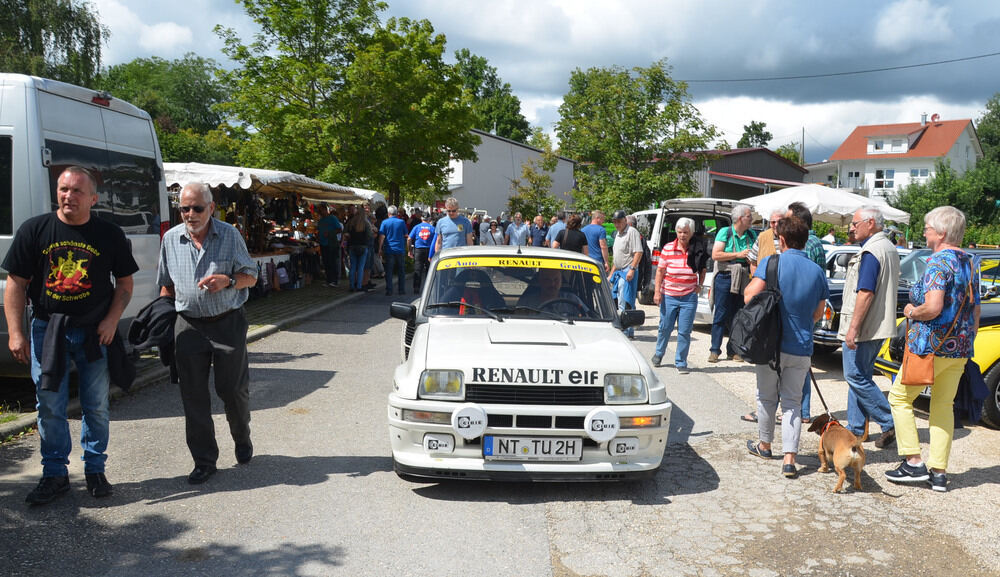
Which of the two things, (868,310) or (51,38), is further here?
(51,38)

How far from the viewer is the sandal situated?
5.39 m

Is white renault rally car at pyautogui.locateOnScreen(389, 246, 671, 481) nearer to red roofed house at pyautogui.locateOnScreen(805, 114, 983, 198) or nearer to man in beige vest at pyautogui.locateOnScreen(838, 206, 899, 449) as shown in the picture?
man in beige vest at pyautogui.locateOnScreen(838, 206, 899, 449)

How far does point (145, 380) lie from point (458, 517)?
4.62 metres

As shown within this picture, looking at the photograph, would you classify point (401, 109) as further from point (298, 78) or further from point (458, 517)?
point (458, 517)

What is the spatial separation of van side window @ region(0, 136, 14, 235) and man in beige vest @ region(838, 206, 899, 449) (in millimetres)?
6606

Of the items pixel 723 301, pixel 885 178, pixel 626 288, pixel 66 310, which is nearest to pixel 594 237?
pixel 626 288

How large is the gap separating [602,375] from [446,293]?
161 centimetres

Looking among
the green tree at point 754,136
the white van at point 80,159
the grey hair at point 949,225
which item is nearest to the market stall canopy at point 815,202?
the grey hair at point 949,225

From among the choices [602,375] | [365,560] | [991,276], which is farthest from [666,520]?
[991,276]

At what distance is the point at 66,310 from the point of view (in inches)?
164

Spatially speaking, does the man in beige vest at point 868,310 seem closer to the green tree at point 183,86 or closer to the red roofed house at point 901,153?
the red roofed house at point 901,153

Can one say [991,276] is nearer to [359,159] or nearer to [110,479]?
[110,479]

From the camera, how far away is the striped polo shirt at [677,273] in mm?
8289

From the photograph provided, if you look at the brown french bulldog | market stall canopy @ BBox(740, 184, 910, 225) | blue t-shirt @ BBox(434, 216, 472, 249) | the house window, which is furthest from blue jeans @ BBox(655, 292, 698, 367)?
the house window
